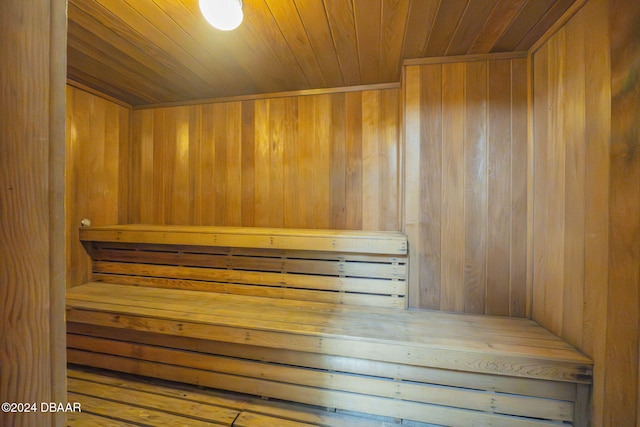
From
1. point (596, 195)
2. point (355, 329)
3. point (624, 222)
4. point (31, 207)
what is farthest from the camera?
point (355, 329)

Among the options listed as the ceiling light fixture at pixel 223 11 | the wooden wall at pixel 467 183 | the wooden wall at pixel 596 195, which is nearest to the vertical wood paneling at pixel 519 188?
the wooden wall at pixel 467 183

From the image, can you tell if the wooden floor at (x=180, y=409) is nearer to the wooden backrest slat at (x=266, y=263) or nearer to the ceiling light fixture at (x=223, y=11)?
the wooden backrest slat at (x=266, y=263)

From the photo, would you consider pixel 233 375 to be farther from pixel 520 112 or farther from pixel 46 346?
pixel 520 112

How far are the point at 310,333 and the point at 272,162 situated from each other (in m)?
1.47

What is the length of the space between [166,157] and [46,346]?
236cm

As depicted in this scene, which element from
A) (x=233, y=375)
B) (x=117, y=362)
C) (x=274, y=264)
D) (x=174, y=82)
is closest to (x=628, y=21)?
(x=274, y=264)

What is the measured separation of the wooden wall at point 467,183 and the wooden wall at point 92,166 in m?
2.66

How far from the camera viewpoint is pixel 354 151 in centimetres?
205

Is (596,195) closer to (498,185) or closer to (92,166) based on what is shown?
(498,185)

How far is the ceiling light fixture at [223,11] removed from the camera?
112 centimetres

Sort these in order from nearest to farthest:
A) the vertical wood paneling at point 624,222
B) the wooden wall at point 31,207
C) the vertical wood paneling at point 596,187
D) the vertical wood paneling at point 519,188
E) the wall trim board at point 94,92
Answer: the wooden wall at point 31,207 < the vertical wood paneling at point 624,222 < the vertical wood paneling at point 596,187 < the vertical wood paneling at point 519,188 < the wall trim board at point 94,92

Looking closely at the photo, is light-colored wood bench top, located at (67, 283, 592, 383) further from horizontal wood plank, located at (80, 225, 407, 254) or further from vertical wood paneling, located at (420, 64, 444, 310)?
horizontal wood plank, located at (80, 225, 407, 254)

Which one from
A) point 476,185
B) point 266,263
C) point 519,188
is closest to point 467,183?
point 476,185

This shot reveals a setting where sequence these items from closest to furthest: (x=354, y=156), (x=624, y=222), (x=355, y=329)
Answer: (x=624, y=222)
(x=355, y=329)
(x=354, y=156)
